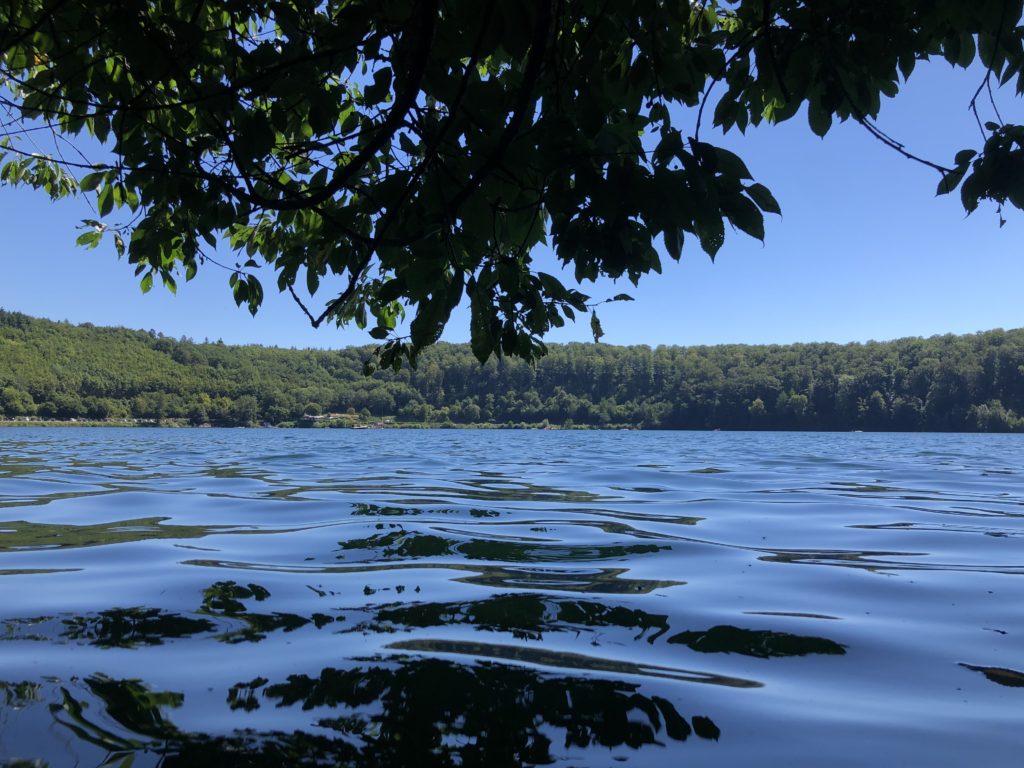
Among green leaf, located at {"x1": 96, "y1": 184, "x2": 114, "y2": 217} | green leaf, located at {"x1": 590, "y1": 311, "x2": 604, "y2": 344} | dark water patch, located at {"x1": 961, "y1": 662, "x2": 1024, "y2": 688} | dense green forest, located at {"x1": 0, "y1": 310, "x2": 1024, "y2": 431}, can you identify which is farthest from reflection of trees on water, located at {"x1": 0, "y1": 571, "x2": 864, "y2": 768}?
dense green forest, located at {"x1": 0, "y1": 310, "x2": 1024, "y2": 431}

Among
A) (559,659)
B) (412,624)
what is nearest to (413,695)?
(559,659)

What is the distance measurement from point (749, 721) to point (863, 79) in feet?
8.13

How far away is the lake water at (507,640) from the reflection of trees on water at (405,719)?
1 cm

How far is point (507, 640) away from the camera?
3121 millimetres

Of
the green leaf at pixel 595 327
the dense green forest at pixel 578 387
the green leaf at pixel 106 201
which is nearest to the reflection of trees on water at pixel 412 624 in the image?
the green leaf at pixel 595 327

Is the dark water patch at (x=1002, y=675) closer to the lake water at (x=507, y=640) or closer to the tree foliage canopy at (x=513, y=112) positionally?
the lake water at (x=507, y=640)

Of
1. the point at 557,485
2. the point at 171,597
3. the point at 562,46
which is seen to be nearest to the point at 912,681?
the point at 562,46

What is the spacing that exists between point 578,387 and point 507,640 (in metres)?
96.0

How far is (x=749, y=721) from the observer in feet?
7.64

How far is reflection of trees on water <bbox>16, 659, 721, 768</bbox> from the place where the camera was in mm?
2051

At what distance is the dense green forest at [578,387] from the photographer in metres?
82.7

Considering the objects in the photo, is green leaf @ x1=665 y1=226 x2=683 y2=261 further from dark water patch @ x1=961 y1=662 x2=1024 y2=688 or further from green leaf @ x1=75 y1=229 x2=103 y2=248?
green leaf @ x1=75 y1=229 x2=103 y2=248

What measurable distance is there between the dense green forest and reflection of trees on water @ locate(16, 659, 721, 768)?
77.3m

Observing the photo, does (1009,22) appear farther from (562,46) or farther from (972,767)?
(972,767)
